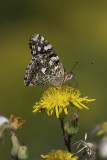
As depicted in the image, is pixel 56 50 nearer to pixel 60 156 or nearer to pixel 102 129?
pixel 60 156

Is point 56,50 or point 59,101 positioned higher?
point 56,50

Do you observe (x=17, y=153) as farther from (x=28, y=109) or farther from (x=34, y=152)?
(x=28, y=109)

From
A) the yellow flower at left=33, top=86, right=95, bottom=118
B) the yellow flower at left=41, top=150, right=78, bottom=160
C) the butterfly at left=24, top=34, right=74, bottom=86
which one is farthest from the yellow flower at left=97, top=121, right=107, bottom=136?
the butterfly at left=24, top=34, right=74, bottom=86

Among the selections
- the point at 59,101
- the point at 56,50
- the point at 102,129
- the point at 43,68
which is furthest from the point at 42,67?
the point at 56,50

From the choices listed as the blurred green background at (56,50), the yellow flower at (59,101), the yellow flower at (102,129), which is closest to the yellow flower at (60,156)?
the yellow flower at (102,129)

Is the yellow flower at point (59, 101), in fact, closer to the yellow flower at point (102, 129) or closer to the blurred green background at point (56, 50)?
the yellow flower at point (102, 129)

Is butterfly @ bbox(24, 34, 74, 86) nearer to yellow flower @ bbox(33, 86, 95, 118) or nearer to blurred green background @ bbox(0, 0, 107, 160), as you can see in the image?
yellow flower @ bbox(33, 86, 95, 118)
